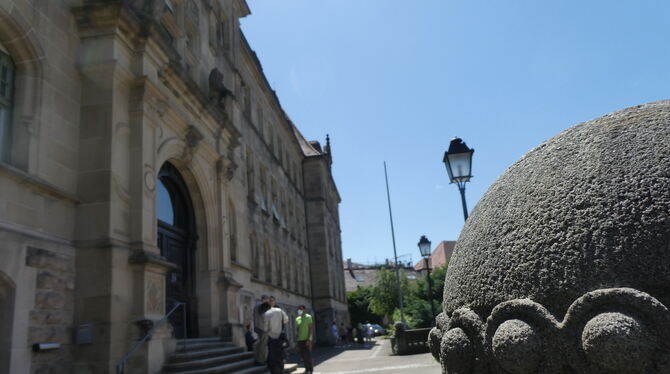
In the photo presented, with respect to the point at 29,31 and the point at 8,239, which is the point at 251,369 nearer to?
the point at 8,239

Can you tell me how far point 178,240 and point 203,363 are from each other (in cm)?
387

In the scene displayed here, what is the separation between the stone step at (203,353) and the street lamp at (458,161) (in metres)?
5.91

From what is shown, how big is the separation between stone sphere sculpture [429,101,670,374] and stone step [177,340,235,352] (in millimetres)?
8402

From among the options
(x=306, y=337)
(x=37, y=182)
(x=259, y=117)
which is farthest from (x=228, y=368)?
(x=259, y=117)

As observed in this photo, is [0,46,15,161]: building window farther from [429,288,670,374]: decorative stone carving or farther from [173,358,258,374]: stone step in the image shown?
[429,288,670,374]: decorative stone carving

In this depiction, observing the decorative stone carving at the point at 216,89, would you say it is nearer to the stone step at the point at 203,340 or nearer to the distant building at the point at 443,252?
the stone step at the point at 203,340

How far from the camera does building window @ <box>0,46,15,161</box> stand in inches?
295

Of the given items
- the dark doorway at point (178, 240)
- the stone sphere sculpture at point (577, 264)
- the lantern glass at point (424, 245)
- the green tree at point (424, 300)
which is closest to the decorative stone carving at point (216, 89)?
the dark doorway at point (178, 240)

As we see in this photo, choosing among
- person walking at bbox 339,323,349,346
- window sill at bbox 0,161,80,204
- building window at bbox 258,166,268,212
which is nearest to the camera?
window sill at bbox 0,161,80,204

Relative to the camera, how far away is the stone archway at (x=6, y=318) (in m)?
6.61

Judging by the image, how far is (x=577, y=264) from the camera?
2.59 m

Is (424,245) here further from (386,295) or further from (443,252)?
(443,252)

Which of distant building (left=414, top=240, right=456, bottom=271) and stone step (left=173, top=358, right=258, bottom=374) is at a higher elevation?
distant building (left=414, top=240, right=456, bottom=271)

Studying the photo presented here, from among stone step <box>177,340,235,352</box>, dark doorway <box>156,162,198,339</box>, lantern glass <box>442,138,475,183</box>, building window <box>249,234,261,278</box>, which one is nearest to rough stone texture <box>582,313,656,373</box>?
lantern glass <box>442,138,475,183</box>
